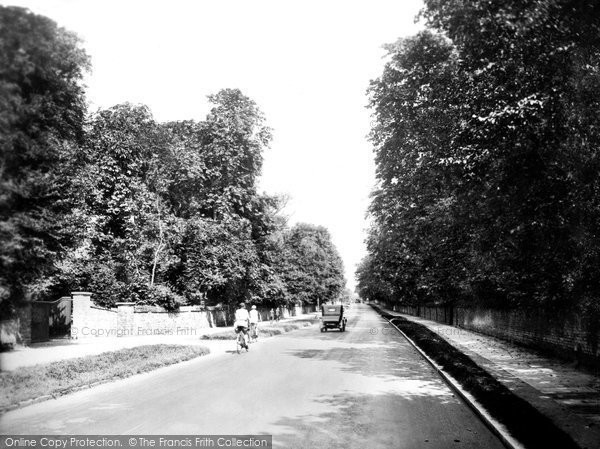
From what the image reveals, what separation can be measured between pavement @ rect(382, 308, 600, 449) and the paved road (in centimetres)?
125

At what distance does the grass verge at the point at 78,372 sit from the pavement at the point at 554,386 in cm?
870

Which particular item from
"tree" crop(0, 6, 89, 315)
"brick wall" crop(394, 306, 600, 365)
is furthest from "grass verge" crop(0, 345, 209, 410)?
"brick wall" crop(394, 306, 600, 365)

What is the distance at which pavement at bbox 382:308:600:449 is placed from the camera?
23.3 feet

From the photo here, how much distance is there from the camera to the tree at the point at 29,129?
693cm

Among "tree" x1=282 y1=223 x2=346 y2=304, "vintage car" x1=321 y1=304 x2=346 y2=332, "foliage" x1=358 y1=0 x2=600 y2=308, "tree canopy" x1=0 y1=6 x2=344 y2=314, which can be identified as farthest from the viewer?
"tree" x1=282 y1=223 x2=346 y2=304

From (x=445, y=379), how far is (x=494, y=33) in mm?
7607

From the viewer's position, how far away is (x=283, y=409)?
8141mm

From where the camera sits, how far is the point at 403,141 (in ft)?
64.0

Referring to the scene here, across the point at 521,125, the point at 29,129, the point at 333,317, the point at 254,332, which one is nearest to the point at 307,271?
the point at 333,317

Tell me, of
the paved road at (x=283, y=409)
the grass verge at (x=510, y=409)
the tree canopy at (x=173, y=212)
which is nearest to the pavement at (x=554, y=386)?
the grass verge at (x=510, y=409)

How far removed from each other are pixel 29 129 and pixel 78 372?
654 cm

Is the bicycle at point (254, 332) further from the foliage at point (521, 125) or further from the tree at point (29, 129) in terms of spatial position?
the tree at point (29, 129)

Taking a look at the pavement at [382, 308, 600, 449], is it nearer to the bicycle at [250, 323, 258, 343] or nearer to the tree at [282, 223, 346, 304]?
the bicycle at [250, 323, 258, 343]

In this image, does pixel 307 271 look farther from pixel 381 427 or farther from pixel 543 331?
pixel 381 427
